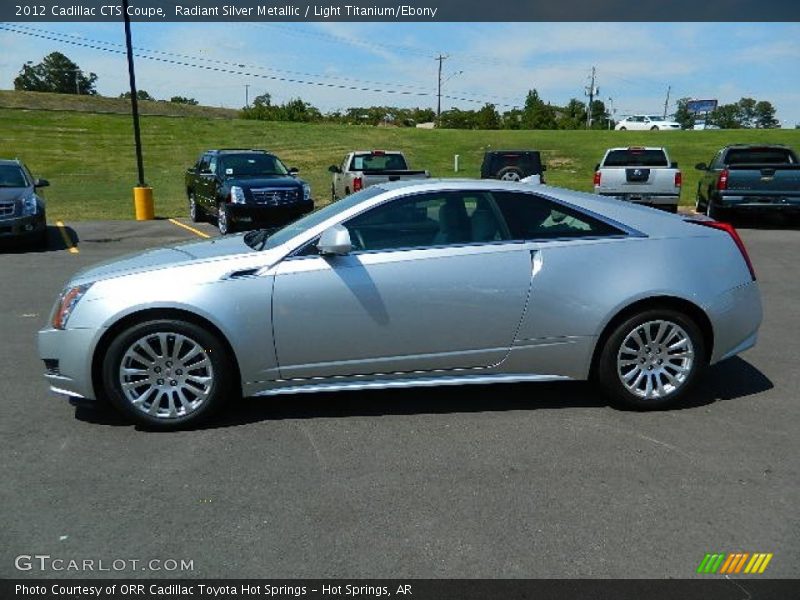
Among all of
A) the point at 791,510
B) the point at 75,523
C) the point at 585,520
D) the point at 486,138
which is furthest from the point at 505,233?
the point at 486,138

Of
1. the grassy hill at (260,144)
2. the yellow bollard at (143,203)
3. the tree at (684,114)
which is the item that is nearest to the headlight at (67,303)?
the yellow bollard at (143,203)

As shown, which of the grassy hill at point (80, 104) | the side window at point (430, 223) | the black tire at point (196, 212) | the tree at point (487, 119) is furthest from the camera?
the tree at point (487, 119)

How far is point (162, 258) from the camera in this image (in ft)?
13.9

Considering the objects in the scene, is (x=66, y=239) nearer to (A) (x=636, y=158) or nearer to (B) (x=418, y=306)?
(B) (x=418, y=306)

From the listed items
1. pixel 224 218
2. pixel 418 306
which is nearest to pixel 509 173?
pixel 224 218

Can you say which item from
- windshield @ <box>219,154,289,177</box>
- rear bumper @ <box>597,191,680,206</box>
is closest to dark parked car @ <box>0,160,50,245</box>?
windshield @ <box>219,154,289,177</box>

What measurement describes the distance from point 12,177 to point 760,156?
50.0 ft

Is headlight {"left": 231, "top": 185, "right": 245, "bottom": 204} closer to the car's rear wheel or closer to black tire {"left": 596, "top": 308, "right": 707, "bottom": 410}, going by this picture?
the car's rear wheel

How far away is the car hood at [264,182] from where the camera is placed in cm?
1284

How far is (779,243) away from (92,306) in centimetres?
1171

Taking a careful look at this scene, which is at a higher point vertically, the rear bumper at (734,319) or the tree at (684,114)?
the tree at (684,114)

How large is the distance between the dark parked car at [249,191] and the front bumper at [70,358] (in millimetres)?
8853

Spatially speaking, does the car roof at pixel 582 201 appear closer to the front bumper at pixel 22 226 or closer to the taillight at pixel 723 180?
the front bumper at pixel 22 226
